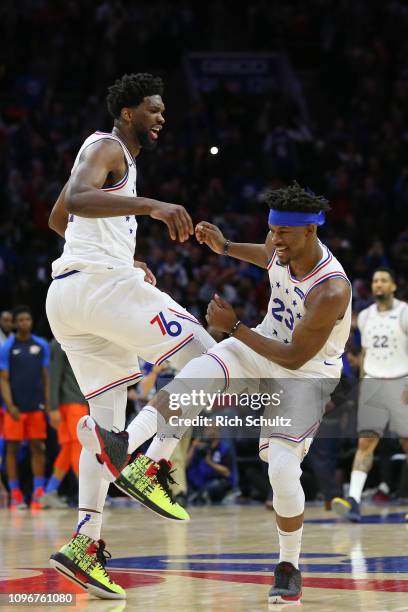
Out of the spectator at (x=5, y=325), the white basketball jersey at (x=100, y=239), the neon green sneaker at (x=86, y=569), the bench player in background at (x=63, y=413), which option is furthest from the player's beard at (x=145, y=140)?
the spectator at (x=5, y=325)

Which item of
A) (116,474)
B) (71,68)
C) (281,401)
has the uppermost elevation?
(71,68)

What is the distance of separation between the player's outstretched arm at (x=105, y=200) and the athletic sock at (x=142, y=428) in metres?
0.97

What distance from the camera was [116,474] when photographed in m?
5.24

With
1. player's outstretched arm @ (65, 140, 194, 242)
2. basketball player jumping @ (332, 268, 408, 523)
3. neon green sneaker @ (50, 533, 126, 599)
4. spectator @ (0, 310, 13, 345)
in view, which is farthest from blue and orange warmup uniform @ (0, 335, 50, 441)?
player's outstretched arm @ (65, 140, 194, 242)

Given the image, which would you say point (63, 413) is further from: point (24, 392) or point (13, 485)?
point (13, 485)

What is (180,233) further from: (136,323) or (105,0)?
(105,0)

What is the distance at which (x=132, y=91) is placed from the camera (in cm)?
561

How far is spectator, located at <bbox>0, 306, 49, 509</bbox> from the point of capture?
12.0m

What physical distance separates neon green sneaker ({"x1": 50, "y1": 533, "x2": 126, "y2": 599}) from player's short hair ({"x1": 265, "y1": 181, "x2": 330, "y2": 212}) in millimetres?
1890

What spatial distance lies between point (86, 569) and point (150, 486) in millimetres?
530

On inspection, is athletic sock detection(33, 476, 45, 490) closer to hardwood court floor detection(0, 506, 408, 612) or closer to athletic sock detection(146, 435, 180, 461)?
hardwood court floor detection(0, 506, 408, 612)

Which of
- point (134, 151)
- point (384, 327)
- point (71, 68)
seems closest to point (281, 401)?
point (134, 151)

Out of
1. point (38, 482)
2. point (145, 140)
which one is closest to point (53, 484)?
point (38, 482)

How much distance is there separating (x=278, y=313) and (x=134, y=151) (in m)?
1.08
